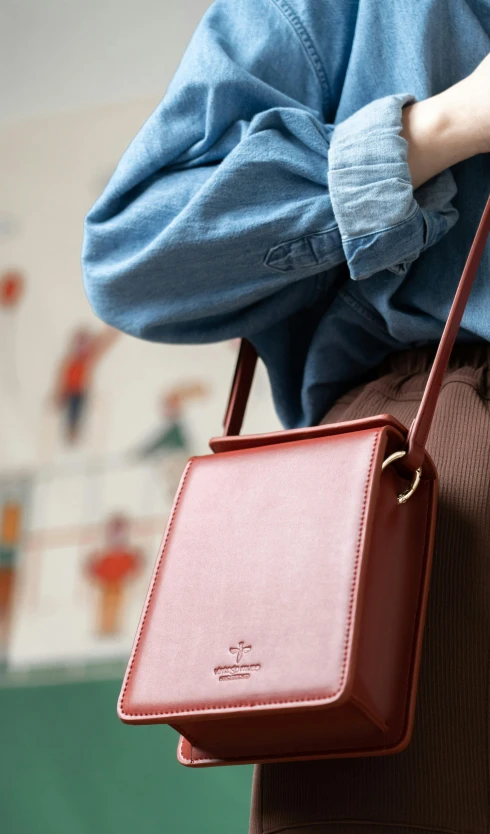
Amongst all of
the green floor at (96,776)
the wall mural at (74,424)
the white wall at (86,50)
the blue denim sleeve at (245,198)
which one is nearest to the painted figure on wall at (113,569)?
the wall mural at (74,424)

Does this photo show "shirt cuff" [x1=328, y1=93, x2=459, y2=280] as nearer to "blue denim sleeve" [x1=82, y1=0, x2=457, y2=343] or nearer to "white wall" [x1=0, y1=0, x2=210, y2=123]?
"blue denim sleeve" [x1=82, y1=0, x2=457, y2=343]

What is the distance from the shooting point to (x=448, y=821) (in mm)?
446

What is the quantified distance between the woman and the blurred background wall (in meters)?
0.94

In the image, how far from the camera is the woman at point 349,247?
469 millimetres

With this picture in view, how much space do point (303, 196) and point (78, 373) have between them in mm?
1273

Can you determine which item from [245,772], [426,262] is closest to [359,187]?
[426,262]

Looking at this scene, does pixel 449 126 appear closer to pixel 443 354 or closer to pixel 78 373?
pixel 443 354

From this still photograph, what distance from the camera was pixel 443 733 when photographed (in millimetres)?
460

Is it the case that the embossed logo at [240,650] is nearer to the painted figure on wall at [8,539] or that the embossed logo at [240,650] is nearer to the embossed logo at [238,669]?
the embossed logo at [238,669]

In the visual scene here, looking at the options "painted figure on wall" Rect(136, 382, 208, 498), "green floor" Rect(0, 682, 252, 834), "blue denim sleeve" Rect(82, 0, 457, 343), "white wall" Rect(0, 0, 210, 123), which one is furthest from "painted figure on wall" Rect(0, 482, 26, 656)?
"blue denim sleeve" Rect(82, 0, 457, 343)

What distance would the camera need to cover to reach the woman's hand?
0.53 meters

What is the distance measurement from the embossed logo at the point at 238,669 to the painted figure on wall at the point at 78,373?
1.35 metres

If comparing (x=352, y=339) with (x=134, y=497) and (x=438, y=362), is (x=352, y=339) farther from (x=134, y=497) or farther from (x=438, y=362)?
(x=134, y=497)

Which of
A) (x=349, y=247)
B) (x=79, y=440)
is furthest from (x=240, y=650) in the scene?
(x=79, y=440)
